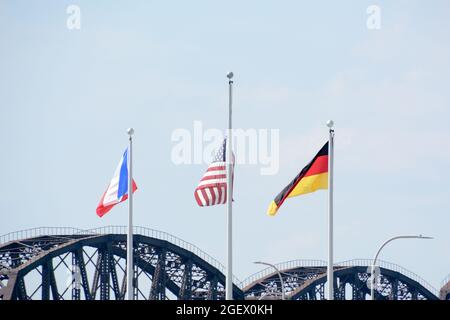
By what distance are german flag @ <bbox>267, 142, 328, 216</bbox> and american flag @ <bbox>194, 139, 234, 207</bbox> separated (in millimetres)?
3090

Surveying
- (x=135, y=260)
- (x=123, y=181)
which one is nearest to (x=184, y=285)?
(x=135, y=260)

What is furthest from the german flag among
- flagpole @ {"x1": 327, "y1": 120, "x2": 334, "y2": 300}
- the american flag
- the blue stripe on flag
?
the blue stripe on flag

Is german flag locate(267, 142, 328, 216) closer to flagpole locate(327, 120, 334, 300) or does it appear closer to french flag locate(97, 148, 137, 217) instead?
flagpole locate(327, 120, 334, 300)

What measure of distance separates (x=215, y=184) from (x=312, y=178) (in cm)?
424

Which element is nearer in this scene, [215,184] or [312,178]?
[312,178]

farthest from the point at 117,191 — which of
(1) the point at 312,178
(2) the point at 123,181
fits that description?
(1) the point at 312,178

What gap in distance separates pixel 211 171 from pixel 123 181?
18.5 feet

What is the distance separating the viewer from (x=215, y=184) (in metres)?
59.6

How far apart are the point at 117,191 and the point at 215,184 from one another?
6039 mm

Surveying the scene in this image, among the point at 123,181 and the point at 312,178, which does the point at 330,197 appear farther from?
the point at 123,181

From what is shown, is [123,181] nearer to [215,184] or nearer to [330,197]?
[215,184]

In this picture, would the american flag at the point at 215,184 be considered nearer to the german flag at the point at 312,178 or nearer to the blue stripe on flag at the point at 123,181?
the german flag at the point at 312,178
